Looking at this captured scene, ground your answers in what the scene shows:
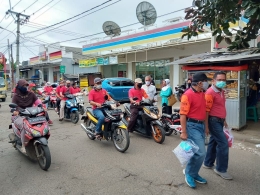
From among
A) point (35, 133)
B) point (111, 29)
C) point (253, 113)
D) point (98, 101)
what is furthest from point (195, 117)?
point (111, 29)

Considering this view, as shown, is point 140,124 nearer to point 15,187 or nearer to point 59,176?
point 59,176

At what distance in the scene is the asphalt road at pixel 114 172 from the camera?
3381 mm

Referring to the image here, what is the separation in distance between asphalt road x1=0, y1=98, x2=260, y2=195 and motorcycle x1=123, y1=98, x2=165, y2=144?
282 millimetres

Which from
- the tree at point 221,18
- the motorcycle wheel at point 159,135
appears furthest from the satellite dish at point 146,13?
the tree at point 221,18

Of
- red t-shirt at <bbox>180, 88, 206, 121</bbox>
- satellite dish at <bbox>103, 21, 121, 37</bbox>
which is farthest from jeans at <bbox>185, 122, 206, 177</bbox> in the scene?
satellite dish at <bbox>103, 21, 121, 37</bbox>

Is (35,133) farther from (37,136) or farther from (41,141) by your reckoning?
(41,141)

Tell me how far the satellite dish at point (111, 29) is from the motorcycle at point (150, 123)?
45.4 ft

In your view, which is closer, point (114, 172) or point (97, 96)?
point (114, 172)

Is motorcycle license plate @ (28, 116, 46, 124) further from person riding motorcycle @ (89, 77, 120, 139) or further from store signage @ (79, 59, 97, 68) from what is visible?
store signage @ (79, 59, 97, 68)

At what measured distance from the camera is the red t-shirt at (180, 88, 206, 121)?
326cm

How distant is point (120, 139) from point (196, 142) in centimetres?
225

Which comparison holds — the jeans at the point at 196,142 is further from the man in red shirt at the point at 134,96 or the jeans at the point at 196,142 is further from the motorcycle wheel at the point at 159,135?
the man in red shirt at the point at 134,96

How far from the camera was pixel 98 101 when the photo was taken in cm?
568

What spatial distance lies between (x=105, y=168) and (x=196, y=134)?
1.89 metres
